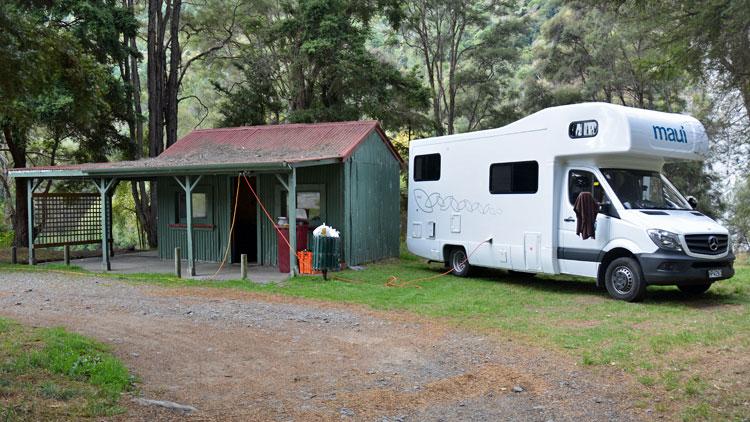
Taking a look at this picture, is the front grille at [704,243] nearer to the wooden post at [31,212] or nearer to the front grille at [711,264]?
the front grille at [711,264]

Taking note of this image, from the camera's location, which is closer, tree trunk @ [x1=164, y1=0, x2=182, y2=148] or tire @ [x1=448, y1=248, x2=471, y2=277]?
tire @ [x1=448, y1=248, x2=471, y2=277]

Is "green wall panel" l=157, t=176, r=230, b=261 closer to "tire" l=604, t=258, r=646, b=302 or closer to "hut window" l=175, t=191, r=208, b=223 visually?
"hut window" l=175, t=191, r=208, b=223

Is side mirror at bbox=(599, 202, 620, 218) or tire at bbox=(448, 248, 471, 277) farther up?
side mirror at bbox=(599, 202, 620, 218)

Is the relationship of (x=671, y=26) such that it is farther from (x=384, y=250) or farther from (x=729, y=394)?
(x=384, y=250)

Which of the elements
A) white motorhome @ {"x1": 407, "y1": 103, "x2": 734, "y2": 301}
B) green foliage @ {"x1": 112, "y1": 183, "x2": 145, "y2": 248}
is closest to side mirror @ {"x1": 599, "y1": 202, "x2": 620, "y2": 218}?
white motorhome @ {"x1": 407, "y1": 103, "x2": 734, "y2": 301}

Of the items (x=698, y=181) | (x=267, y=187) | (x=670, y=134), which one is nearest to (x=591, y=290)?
(x=670, y=134)

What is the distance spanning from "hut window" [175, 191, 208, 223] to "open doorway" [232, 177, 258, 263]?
2.94 feet

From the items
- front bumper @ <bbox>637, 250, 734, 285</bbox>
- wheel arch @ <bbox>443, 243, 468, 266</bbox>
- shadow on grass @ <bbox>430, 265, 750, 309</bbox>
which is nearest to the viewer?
front bumper @ <bbox>637, 250, 734, 285</bbox>

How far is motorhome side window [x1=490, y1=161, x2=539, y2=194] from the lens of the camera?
1098 centimetres

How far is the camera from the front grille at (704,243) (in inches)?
356

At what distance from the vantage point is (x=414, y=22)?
29797 mm

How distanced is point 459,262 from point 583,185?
3.63 metres

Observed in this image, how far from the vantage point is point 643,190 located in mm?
10094

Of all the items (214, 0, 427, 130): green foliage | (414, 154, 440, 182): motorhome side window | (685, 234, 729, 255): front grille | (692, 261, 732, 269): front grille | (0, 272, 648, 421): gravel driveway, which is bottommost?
(0, 272, 648, 421): gravel driveway
